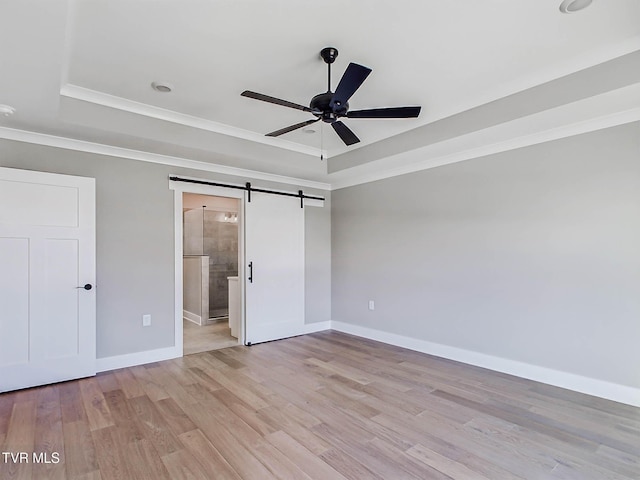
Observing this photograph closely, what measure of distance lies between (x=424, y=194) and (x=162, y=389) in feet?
11.9

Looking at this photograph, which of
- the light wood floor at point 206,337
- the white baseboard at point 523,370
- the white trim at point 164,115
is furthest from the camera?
the light wood floor at point 206,337

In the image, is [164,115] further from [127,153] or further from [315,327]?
[315,327]

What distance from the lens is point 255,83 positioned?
299cm

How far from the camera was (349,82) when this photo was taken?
2.21 meters

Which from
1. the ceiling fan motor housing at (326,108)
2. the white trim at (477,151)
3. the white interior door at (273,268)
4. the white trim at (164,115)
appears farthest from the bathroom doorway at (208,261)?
the ceiling fan motor housing at (326,108)

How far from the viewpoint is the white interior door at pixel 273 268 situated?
16.0ft

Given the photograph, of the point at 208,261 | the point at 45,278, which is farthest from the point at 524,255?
the point at 208,261

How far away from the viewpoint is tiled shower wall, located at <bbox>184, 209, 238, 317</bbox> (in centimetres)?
668

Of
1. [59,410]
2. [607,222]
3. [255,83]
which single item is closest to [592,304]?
[607,222]

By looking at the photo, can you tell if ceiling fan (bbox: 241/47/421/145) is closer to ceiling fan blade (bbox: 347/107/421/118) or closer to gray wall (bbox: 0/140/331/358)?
ceiling fan blade (bbox: 347/107/421/118)

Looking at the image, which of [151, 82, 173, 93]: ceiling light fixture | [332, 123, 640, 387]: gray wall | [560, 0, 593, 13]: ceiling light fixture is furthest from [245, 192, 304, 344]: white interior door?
[560, 0, 593, 13]: ceiling light fixture

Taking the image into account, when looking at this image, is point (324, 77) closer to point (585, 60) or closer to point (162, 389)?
point (585, 60)

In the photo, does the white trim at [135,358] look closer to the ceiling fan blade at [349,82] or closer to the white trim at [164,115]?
the white trim at [164,115]

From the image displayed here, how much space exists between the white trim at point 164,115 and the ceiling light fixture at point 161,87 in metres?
0.40
